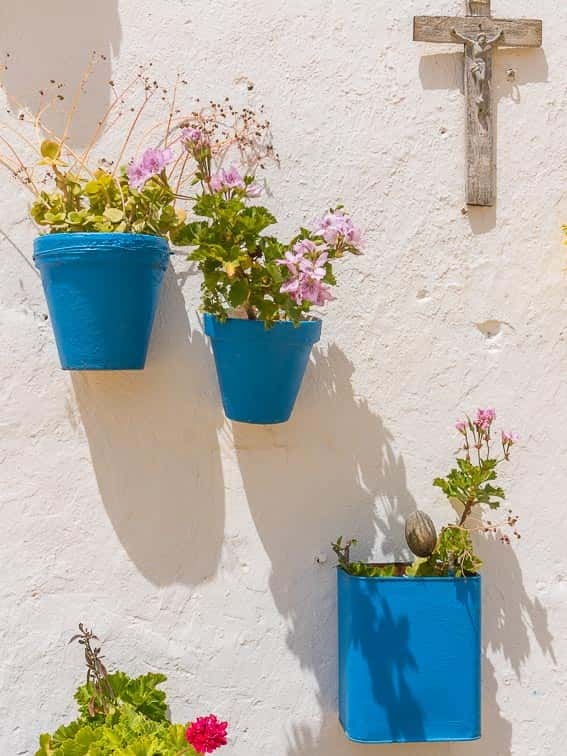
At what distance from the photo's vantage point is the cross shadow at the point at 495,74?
2002 millimetres

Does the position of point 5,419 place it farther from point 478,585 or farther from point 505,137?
point 505,137

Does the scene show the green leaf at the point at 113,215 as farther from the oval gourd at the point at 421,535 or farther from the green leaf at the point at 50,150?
the oval gourd at the point at 421,535

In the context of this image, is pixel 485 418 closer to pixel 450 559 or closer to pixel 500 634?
pixel 450 559

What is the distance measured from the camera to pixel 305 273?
1631 millimetres

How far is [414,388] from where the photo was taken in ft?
6.46

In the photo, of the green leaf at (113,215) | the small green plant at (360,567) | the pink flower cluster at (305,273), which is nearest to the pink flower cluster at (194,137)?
the green leaf at (113,215)

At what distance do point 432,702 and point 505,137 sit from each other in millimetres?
1303

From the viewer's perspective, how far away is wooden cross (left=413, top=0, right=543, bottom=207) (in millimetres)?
1977

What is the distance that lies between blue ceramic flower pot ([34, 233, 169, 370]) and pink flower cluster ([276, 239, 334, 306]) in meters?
0.28

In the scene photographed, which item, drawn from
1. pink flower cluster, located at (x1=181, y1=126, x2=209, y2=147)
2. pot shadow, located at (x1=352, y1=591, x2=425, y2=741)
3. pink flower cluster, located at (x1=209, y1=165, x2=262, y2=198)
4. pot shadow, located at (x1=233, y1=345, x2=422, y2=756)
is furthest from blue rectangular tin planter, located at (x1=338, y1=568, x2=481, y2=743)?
pink flower cluster, located at (x1=181, y1=126, x2=209, y2=147)

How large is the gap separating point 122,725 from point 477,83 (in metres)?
1.61

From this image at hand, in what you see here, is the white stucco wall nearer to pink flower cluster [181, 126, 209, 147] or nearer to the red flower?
pink flower cluster [181, 126, 209, 147]

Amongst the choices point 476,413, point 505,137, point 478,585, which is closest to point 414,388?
point 476,413

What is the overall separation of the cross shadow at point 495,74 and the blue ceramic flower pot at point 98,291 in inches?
30.8
